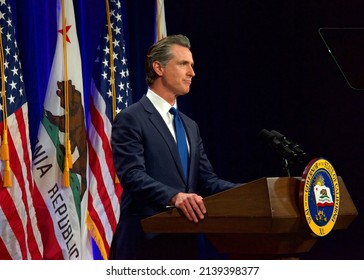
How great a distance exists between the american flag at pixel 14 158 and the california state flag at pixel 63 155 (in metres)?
0.16

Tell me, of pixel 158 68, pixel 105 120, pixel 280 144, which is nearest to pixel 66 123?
pixel 105 120

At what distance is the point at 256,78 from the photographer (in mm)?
4848

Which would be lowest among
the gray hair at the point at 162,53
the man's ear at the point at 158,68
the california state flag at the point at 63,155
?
the california state flag at the point at 63,155

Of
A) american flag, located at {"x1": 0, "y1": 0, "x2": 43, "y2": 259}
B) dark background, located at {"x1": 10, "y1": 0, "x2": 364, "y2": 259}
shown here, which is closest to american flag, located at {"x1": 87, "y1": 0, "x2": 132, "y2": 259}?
dark background, located at {"x1": 10, "y1": 0, "x2": 364, "y2": 259}

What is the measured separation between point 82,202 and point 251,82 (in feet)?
5.53

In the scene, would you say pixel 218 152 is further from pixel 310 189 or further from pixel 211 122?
pixel 310 189

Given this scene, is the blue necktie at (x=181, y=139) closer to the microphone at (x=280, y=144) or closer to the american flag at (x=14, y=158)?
the microphone at (x=280, y=144)

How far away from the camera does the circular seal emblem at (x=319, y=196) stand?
1.70 m

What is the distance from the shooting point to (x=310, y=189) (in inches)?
67.7

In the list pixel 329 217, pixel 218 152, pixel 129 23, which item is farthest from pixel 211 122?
pixel 329 217

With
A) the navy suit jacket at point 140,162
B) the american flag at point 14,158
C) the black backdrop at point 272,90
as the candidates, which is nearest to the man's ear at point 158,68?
the navy suit jacket at point 140,162

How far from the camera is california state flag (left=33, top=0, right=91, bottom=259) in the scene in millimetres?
3736

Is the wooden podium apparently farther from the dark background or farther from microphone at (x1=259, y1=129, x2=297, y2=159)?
the dark background

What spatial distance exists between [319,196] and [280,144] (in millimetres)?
216
